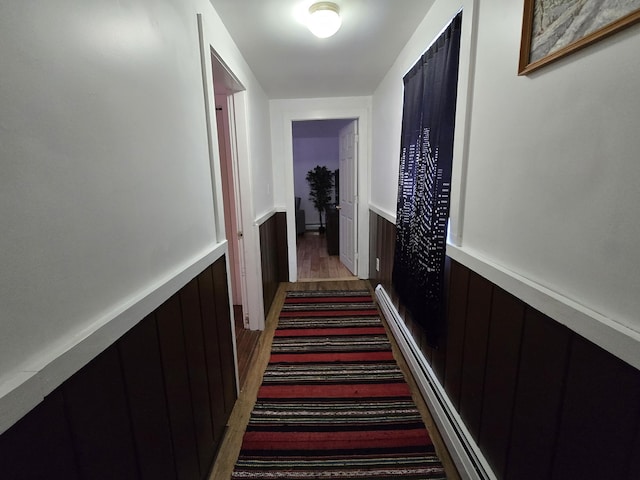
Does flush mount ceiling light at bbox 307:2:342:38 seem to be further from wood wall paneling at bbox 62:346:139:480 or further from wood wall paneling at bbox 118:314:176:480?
wood wall paneling at bbox 62:346:139:480

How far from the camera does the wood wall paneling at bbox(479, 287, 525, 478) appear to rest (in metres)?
0.96

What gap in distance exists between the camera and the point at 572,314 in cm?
73

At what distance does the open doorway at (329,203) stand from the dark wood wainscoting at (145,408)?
2.48 meters

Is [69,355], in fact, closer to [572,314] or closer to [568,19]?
[572,314]

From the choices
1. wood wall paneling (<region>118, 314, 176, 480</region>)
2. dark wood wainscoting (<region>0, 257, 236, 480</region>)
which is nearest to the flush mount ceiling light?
dark wood wainscoting (<region>0, 257, 236, 480</region>)

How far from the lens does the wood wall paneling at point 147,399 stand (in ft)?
2.56

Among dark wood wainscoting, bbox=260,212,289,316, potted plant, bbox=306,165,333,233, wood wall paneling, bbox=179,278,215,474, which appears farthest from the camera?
potted plant, bbox=306,165,333,233

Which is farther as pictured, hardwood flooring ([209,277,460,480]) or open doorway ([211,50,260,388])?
open doorway ([211,50,260,388])

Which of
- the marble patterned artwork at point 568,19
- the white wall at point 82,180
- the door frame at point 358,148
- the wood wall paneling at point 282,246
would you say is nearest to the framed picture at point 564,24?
the marble patterned artwork at point 568,19

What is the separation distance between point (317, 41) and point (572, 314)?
2.03 metres

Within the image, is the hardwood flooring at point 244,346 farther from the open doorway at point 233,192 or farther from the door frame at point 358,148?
the door frame at point 358,148

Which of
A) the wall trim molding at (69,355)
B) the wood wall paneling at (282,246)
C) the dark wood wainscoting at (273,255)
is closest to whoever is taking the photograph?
the wall trim molding at (69,355)

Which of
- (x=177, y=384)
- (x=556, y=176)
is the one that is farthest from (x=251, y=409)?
(x=556, y=176)

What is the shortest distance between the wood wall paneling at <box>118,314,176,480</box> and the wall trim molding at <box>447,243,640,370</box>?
1127 mm
